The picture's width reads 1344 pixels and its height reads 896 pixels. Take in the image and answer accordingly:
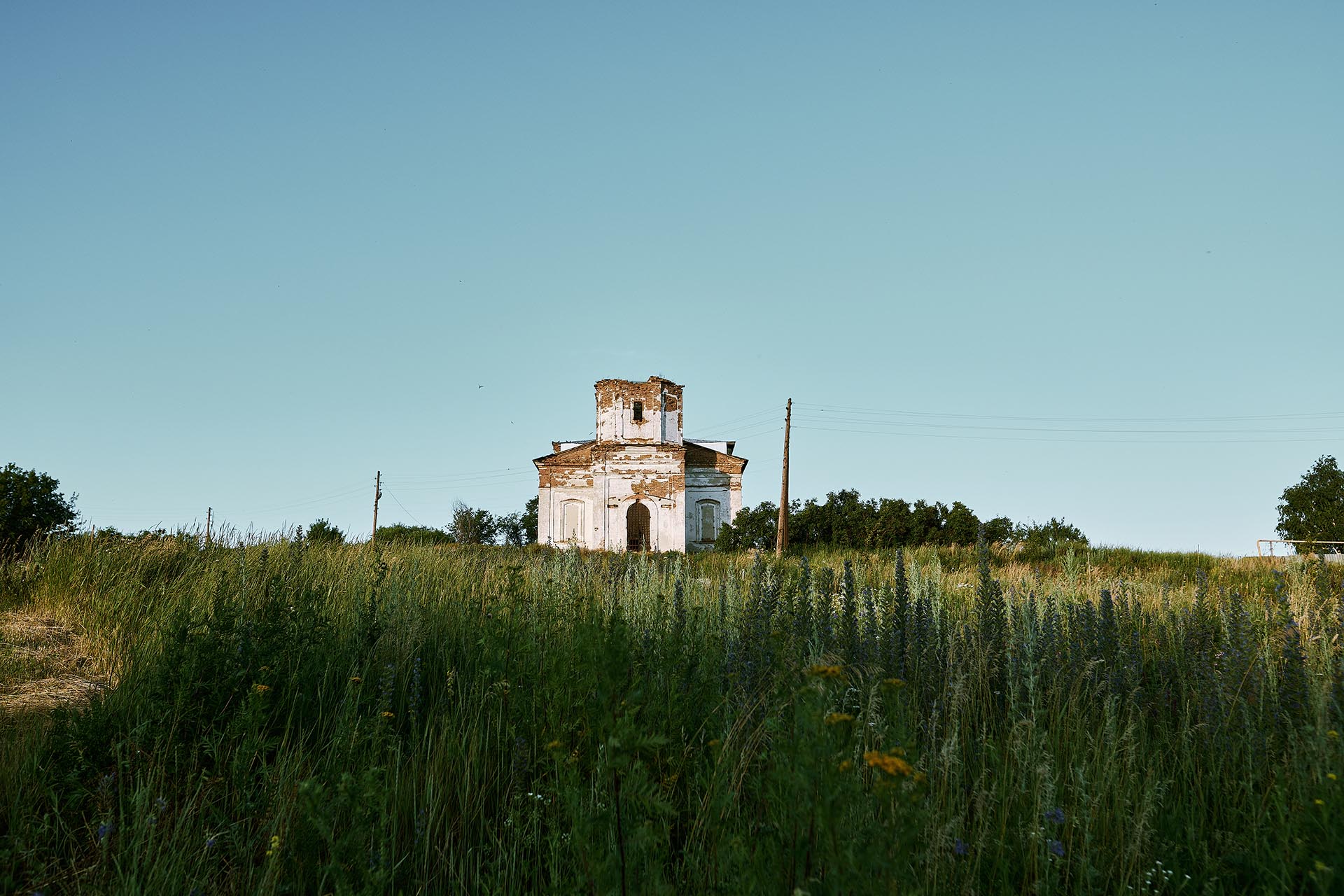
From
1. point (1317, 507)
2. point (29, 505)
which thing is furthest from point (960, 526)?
point (1317, 507)

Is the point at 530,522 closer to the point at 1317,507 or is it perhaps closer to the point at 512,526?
the point at 512,526

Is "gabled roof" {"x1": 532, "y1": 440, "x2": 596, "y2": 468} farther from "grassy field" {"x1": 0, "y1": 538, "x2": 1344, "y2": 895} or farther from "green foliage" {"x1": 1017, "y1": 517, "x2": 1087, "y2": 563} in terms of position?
"grassy field" {"x1": 0, "y1": 538, "x2": 1344, "y2": 895}

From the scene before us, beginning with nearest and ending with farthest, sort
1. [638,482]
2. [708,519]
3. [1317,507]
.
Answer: [638,482]
[708,519]
[1317,507]

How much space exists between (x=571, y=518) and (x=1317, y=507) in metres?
45.3

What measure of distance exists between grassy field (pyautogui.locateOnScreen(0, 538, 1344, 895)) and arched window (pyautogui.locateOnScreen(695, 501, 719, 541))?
3192 centimetres

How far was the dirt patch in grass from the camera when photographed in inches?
175

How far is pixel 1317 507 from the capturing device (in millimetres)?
47406

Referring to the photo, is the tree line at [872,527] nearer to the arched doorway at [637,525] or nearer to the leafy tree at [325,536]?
the arched doorway at [637,525]

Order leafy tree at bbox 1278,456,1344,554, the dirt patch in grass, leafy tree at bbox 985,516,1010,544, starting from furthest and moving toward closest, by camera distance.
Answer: leafy tree at bbox 1278,456,1344,554 < leafy tree at bbox 985,516,1010,544 < the dirt patch in grass

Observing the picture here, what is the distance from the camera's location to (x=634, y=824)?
234 cm

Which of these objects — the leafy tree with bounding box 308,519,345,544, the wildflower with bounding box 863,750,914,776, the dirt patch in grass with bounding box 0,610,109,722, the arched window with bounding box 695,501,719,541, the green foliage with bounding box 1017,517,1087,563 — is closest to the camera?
the wildflower with bounding box 863,750,914,776

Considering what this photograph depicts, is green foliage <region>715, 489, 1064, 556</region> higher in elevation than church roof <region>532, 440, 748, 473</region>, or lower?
lower

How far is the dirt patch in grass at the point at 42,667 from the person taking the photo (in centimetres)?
444

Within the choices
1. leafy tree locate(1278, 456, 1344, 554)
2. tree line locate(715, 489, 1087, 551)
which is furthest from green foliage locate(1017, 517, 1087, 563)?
leafy tree locate(1278, 456, 1344, 554)
